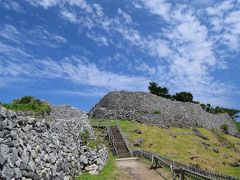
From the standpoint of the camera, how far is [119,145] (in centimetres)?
3722

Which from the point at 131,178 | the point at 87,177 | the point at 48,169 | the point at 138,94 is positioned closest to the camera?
the point at 48,169

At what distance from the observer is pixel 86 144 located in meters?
25.7

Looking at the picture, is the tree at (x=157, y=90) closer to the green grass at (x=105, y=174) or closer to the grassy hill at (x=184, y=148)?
the grassy hill at (x=184, y=148)

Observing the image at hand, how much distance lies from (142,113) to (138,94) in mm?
5824

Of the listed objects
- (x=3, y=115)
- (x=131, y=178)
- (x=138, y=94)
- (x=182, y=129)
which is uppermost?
(x=138, y=94)

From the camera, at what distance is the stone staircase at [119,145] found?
3444cm

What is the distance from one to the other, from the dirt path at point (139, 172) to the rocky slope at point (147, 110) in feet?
94.9

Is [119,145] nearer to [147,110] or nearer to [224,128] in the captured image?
[147,110]

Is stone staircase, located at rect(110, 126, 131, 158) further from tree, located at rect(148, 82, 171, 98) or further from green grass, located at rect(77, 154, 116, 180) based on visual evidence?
tree, located at rect(148, 82, 171, 98)

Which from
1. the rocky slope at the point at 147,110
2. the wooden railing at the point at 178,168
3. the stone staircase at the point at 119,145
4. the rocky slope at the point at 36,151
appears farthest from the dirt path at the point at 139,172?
the rocky slope at the point at 147,110

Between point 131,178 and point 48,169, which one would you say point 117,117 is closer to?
point 131,178

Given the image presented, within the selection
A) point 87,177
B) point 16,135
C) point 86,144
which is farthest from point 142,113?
point 16,135

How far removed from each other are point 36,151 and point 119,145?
23372mm

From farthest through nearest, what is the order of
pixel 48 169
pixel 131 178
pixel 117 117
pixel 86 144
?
pixel 117 117 < pixel 86 144 < pixel 131 178 < pixel 48 169
